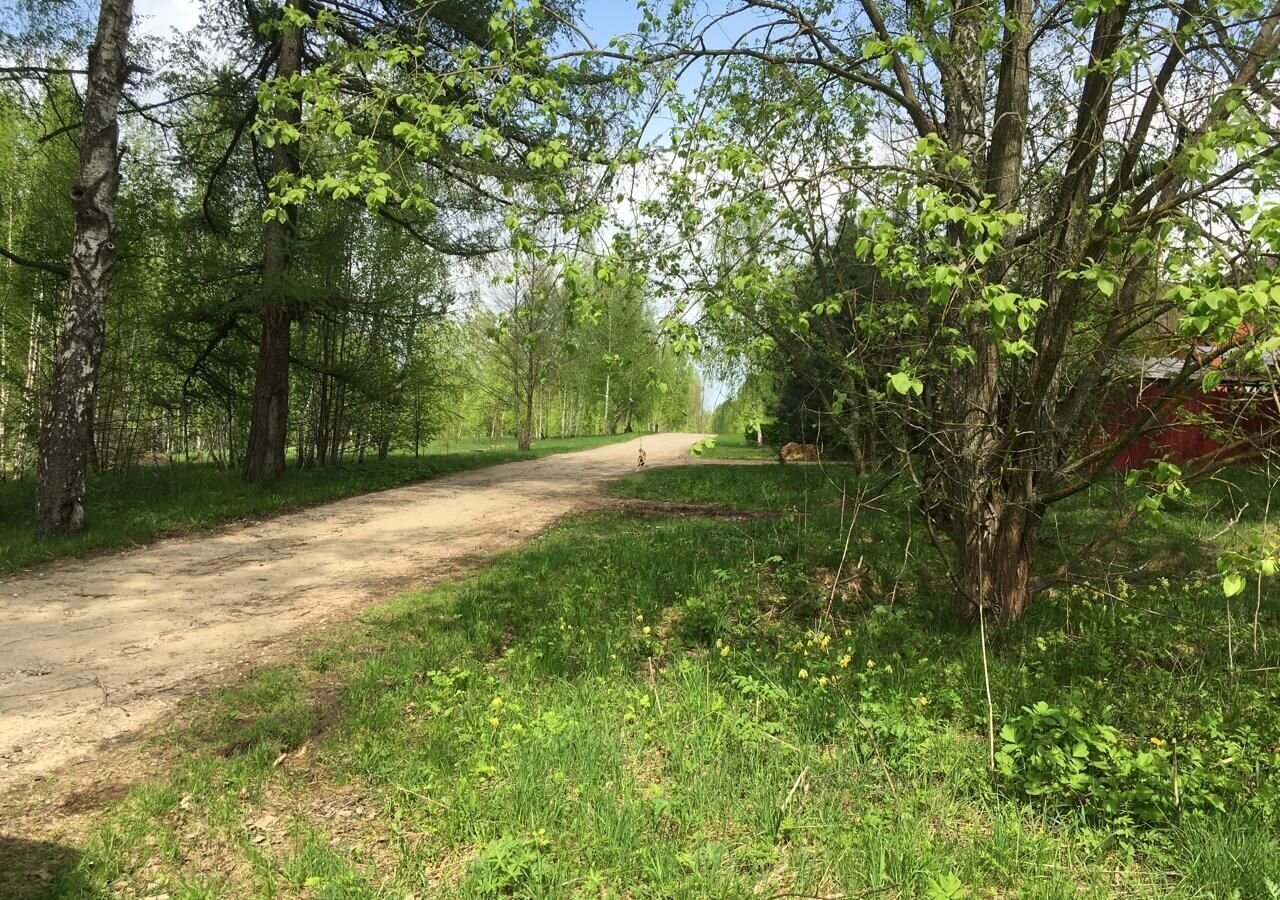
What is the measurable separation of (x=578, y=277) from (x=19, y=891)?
3270 mm

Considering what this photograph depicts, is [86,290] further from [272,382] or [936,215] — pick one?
[936,215]

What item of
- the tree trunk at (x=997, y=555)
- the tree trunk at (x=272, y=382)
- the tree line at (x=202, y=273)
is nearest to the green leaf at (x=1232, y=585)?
the tree trunk at (x=997, y=555)

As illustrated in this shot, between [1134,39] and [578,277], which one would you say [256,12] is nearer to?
[578,277]

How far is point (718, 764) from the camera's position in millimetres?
3295

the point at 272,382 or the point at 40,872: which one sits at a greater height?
the point at 272,382

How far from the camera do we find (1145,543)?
7703 millimetres

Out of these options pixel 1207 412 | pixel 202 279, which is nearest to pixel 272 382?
pixel 202 279

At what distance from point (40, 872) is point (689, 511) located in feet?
29.3

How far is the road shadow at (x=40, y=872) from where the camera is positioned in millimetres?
2516

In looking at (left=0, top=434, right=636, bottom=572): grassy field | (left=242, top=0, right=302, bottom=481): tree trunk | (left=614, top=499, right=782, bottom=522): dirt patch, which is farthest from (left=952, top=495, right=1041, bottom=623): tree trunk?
(left=242, top=0, right=302, bottom=481): tree trunk

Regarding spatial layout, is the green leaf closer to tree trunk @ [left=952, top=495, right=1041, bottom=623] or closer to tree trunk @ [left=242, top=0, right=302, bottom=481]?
tree trunk @ [left=952, top=495, right=1041, bottom=623]

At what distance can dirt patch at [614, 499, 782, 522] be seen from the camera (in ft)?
33.1

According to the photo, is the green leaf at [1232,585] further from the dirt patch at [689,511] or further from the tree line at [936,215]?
the dirt patch at [689,511]

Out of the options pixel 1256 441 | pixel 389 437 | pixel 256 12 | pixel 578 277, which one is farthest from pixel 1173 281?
pixel 389 437
